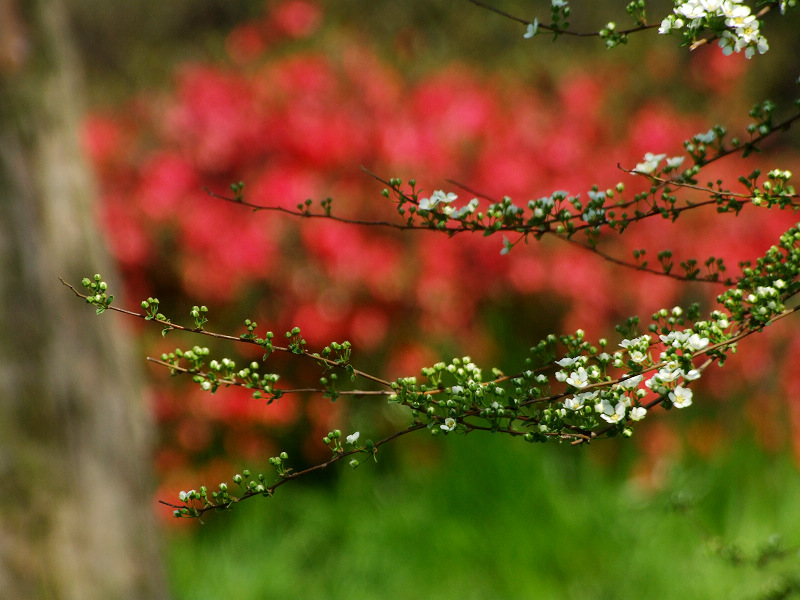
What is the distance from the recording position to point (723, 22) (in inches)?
53.5

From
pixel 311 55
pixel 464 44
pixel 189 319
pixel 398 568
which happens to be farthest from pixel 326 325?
pixel 464 44

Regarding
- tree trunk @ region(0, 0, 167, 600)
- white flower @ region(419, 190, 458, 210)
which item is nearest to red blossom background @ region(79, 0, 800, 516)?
tree trunk @ region(0, 0, 167, 600)

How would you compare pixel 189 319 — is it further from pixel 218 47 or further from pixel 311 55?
pixel 218 47

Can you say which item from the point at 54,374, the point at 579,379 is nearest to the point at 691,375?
the point at 579,379

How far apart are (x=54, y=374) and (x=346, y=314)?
2.65m

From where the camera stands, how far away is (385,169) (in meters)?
5.82

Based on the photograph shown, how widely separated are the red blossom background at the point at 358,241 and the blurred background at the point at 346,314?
2 centimetres

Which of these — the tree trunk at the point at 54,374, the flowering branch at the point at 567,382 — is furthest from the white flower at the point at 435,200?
the tree trunk at the point at 54,374

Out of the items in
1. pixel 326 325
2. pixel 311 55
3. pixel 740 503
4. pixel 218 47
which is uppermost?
pixel 218 47

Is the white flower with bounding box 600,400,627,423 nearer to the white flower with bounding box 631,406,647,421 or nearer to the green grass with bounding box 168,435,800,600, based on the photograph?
the white flower with bounding box 631,406,647,421

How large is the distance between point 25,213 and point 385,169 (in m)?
2.95

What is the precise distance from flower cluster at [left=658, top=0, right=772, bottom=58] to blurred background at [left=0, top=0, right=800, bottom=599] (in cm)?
244

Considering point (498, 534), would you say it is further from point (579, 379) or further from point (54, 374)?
point (579, 379)

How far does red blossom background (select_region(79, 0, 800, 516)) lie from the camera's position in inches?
222
